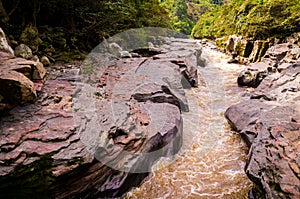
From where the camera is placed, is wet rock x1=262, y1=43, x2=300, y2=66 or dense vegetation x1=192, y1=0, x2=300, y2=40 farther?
dense vegetation x1=192, y1=0, x2=300, y2=40

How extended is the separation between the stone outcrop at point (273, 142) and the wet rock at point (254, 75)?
83.6 inches

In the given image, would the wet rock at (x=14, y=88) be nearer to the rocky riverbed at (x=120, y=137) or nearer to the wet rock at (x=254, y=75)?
the rocky riverbed at (x=120, y=137)

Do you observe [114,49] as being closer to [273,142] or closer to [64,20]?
[64,20]

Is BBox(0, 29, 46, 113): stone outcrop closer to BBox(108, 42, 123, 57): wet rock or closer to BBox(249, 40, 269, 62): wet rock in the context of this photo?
BBox(108, 42, 123, 57): wet rock

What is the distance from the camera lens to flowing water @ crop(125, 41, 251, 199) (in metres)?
3.08

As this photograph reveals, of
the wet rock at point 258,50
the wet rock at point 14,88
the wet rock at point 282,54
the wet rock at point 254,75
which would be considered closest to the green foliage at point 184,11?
the wet rock at point 258,50

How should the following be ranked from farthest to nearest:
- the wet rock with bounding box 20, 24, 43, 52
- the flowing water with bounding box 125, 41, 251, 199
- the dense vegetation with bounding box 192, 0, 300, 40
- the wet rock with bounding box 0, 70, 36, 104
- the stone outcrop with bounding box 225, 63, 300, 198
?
the dense vegetation with bounding box 192, 0, 300, 40 → the wet rock with bounding box 20, 24, 43, 52 → the flowing water with bounding box 125, 41, 251, 199 → the wet rock with bounding box 0, 70, 36, 104 → the stone outcrop with bounding box 225, 63, 300, 198

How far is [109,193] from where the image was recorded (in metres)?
2.84

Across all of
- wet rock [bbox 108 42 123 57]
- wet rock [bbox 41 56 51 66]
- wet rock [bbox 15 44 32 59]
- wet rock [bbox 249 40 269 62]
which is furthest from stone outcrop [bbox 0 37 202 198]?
wet rock [bbox 249 40 269 62]

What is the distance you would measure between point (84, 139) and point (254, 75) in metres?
6.44

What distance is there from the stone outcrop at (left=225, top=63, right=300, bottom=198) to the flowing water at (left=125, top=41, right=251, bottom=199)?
0.33m

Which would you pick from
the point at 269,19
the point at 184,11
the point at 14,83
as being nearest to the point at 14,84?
the point at 14,83

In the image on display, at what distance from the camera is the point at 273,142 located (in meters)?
2.88

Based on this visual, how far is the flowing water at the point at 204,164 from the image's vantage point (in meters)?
3.08
